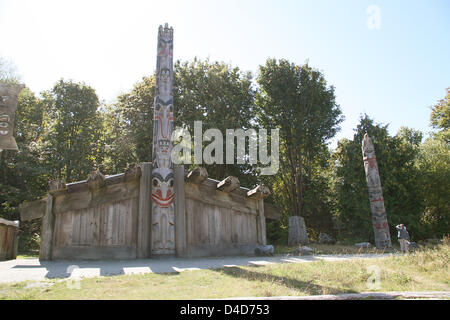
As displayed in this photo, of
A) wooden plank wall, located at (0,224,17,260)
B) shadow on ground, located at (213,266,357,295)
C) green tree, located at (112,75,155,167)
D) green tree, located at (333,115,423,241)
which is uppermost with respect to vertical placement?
green tree, located at (112,75,155,167)

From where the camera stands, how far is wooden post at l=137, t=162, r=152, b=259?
35.8 ft

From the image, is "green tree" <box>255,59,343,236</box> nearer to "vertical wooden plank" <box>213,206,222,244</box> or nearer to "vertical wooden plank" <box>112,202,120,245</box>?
"vertical wooden plank" <box>213,206,222,244</box>

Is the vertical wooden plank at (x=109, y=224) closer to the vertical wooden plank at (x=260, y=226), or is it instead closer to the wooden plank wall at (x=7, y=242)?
the wooden plank wall at (x=7, y=242)

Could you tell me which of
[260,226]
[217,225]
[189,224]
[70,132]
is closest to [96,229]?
[189,224]

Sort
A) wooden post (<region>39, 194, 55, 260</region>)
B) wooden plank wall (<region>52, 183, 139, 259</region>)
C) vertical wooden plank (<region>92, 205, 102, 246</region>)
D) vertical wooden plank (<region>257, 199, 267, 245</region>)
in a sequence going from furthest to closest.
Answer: vertical wooden plank (<region>257, 199, 267, 245</region>) → vertical wooden plank (<region>92, 205, 102, 246</region>) → wooden plank wall (<region>52, 183, 139, 259</region>) → wooden post (<region>39, 194, 55, 260</region>)

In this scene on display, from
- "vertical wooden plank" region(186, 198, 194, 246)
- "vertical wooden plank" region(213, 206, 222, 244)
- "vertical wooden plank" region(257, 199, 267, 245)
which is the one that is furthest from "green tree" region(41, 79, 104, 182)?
"vertical wooden plank" region(257, 199, 267, 245)

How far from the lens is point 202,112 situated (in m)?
22.4

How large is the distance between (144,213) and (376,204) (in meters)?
10.8

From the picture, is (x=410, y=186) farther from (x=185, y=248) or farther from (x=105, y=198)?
(x=105, y=198)

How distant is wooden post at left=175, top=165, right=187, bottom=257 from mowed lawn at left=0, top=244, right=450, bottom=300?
4226 millimetres

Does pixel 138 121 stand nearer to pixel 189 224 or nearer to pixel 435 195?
pixel 189 224

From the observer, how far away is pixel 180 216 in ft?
37.7
